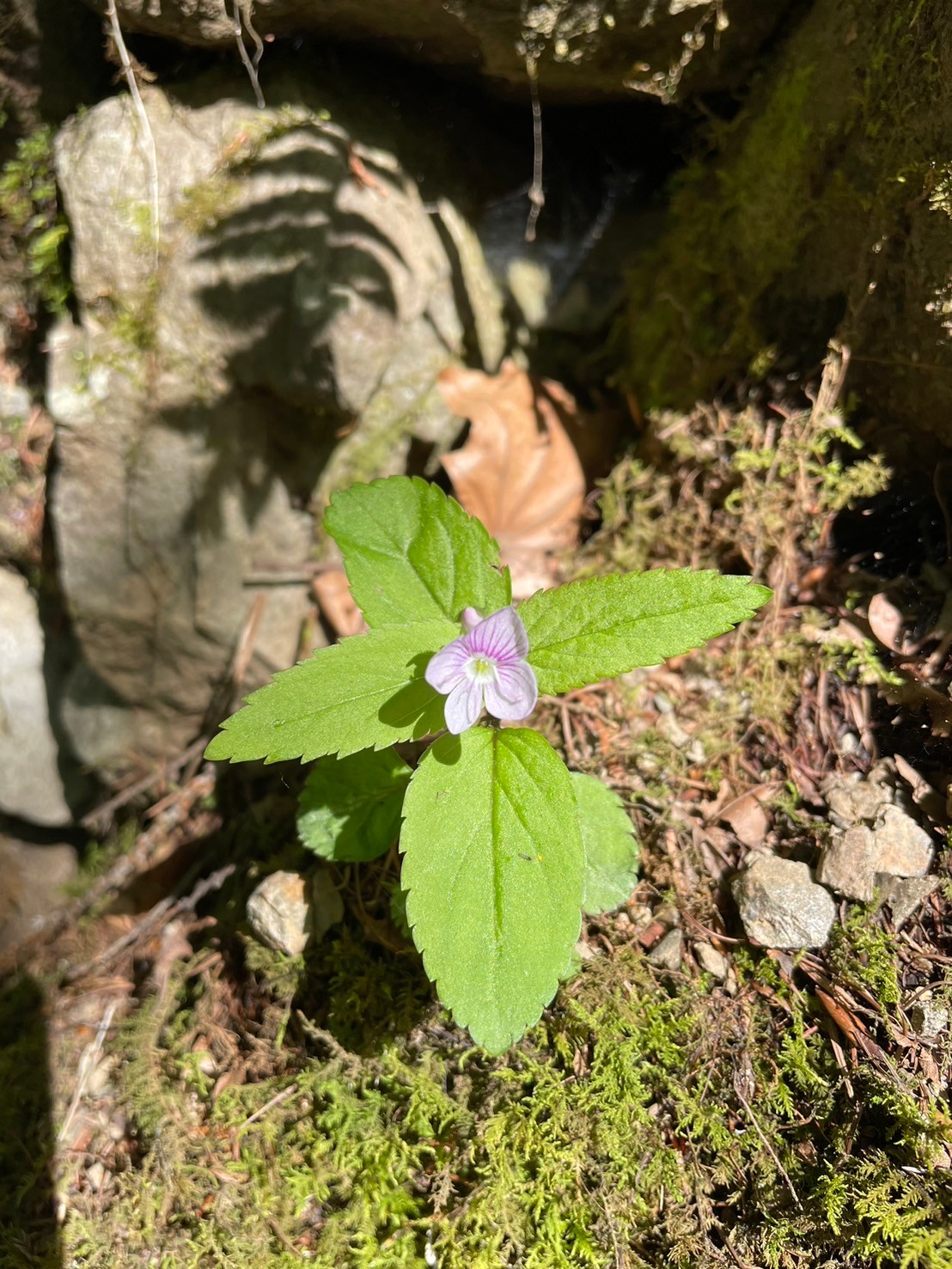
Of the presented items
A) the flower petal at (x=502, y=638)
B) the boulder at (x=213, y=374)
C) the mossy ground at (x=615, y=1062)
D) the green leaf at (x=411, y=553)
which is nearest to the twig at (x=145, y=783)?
the boulder at (x=213, y=374)

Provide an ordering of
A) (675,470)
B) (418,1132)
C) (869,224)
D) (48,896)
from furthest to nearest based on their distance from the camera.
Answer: (48,896) → (675,470) → (869,224) → (418,1132)

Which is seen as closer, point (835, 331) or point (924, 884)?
point (924, 884)

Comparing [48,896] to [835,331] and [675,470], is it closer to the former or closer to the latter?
[675,470]

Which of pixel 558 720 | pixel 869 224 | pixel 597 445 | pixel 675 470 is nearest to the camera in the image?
pixel 869 224

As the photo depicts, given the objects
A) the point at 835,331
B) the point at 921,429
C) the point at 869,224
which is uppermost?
the point at 869,224

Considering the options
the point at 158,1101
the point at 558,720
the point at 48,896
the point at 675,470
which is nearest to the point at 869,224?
the point at 675,470

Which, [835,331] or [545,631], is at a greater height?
[835,331]

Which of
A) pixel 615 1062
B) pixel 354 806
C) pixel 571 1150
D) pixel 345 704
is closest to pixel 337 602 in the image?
pixel 354 806
